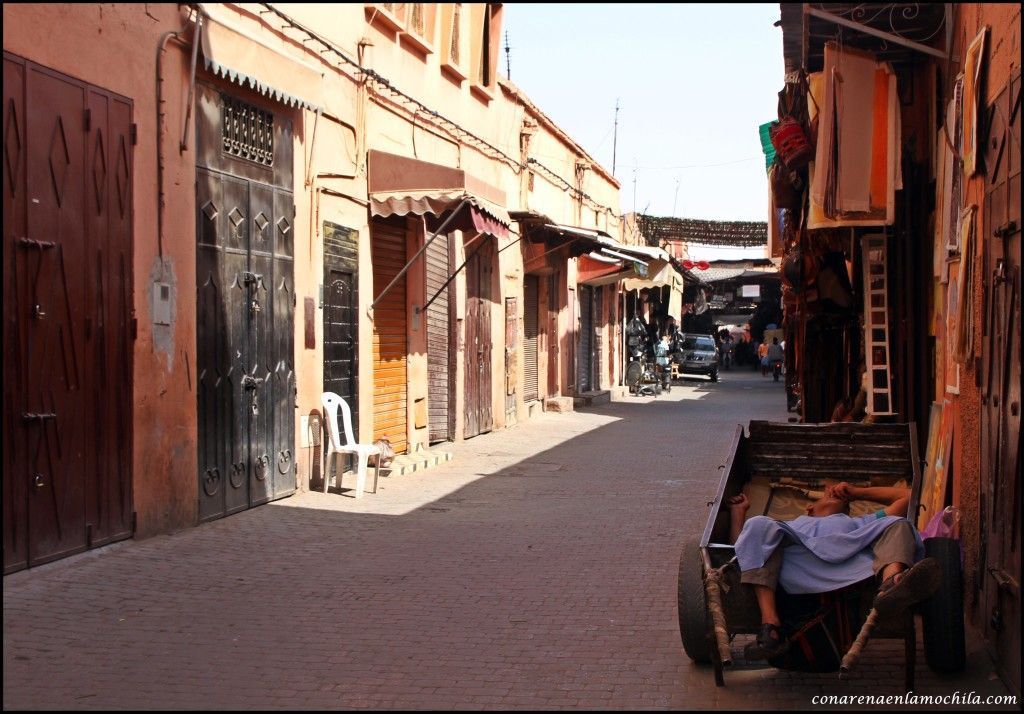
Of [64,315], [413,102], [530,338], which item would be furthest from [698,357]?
[64,315]

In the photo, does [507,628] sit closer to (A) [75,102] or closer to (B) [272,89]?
(A) [75,102]

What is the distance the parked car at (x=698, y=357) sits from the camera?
130ft

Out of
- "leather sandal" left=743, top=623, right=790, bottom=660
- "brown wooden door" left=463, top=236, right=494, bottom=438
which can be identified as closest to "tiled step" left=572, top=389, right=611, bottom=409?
"brown wooden door" left=463, top=236, right=494, bottom=438

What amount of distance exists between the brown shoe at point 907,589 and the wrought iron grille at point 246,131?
23.0 feet

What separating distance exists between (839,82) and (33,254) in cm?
574

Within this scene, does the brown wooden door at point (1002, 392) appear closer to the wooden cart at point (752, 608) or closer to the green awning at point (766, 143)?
the wooden cart at point (752, 608)

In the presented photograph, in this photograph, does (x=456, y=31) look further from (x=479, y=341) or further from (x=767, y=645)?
(x=767, y=645)

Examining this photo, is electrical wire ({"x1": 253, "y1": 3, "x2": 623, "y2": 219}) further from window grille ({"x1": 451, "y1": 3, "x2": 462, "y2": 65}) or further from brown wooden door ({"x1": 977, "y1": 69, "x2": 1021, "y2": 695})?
brown wooden door ({"x1": 977, "y1": 69, "x2": 1021, "y2": 695})

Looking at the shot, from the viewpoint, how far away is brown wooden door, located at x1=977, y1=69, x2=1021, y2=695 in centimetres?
538

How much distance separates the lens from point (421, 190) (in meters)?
13.0

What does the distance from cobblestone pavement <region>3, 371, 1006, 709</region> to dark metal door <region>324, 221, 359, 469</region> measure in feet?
4.72

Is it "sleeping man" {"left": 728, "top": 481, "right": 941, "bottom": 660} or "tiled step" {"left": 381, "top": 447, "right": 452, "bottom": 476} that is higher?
"sleeping man" {"left": 728, "top": 481, "right": 941, "bottom": 660}

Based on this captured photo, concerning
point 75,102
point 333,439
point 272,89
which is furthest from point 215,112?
point 333,439

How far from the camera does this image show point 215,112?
9.84 m
